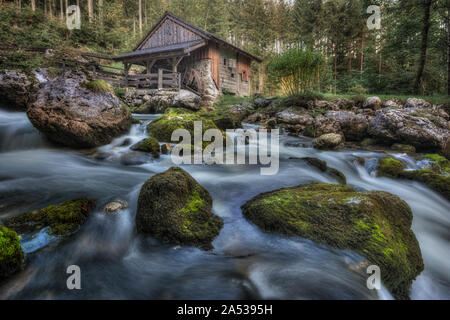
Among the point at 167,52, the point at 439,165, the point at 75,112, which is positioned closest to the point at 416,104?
the point at 439,165

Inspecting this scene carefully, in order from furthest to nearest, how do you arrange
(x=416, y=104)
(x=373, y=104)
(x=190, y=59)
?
(x=190, y=59) → (x=373, y=104) → (x=416, y=104)

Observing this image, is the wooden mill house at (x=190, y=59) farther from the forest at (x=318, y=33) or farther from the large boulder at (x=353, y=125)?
the large boulder at (x=353, y=125)

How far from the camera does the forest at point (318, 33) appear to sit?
1336cm

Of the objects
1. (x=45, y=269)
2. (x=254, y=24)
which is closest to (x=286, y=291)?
(x=45, y=269)

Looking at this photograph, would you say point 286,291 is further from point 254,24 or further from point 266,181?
point 254,24

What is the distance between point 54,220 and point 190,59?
18.7 meters

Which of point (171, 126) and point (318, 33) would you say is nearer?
point (171, 126)

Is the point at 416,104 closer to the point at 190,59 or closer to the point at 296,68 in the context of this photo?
the point at 296,68

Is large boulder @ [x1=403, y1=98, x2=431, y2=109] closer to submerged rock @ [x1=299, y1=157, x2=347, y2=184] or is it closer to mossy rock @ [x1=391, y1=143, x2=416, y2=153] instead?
mossy rock @ [x1=391, y1=143, x2=416, y2=153]

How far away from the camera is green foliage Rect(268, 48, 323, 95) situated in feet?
36.3

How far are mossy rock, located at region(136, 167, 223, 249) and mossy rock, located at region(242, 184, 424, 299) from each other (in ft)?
2.21

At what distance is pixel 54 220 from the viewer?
258 cm

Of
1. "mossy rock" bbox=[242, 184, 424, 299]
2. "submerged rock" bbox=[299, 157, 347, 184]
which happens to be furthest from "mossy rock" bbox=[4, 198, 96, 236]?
"submerged rock" bbox=[299, 157, 347, 184]

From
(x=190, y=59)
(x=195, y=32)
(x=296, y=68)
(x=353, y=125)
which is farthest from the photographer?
(x=190, y=59)
